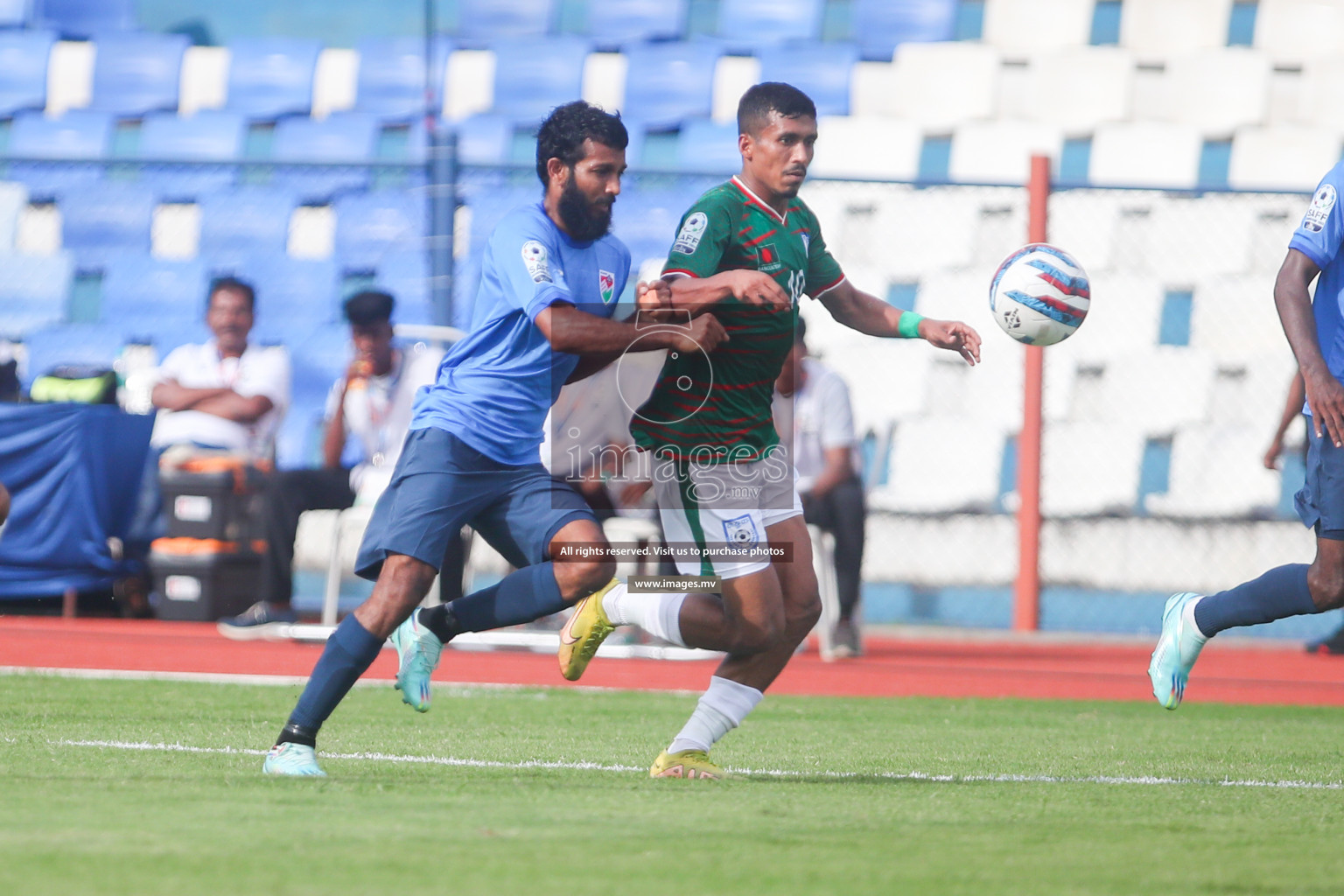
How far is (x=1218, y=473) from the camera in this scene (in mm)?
11617

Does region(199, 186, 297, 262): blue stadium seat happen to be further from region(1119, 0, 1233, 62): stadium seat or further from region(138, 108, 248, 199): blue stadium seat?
region(1119, 0, 1233, 62): stadium seat

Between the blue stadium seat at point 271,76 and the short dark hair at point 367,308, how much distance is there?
25.9 ft

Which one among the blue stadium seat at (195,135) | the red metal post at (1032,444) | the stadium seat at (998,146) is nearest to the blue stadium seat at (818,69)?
the stadium seat at (998,146)

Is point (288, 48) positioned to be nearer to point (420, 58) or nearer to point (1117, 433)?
point (420, 58)

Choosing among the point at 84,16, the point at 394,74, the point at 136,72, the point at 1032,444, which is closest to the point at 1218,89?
the point at 1032,444

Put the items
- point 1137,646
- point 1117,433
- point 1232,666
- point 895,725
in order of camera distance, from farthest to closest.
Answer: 1. point 1117,433
2. point 1137,646
3. point 1232,666
4. point 895,725

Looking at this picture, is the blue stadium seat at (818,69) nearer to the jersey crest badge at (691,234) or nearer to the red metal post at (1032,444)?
the red metal post at (1032,444)

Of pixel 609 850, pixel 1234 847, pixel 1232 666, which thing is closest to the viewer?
pixel 609 850

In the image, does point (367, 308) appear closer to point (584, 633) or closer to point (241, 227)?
point (584, 633)

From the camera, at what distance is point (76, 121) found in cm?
1585

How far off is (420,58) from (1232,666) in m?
10.6

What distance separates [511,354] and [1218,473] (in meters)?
8.14

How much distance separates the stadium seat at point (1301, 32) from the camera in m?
14.8

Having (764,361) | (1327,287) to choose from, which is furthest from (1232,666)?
(764,361)
